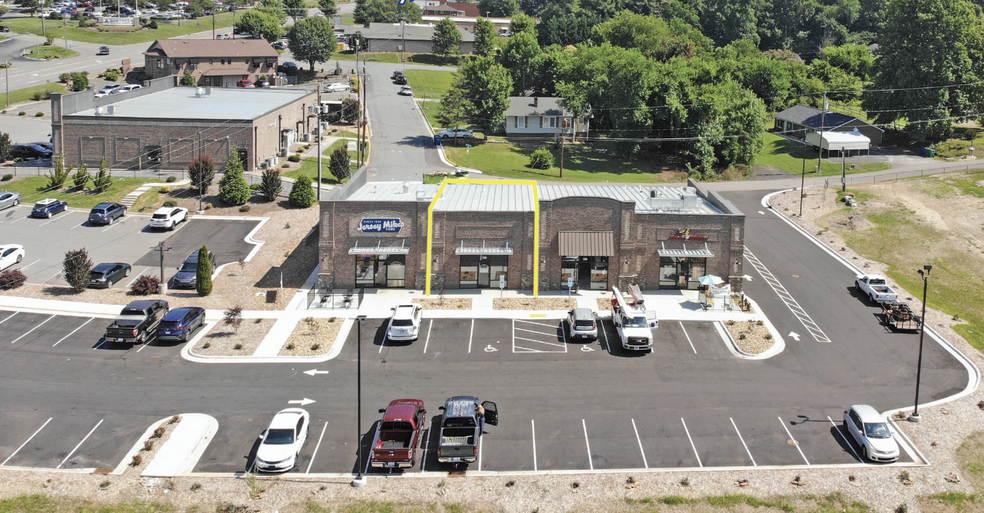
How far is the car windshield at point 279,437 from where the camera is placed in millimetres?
34469

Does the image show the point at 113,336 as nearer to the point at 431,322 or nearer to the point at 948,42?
the point at 431,322

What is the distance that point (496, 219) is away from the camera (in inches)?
2099

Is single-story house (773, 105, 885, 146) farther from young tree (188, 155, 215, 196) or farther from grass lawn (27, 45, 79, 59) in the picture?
grass lawn (27, 45, 79, 59)

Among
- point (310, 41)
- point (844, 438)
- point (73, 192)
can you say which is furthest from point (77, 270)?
point (310, 41)

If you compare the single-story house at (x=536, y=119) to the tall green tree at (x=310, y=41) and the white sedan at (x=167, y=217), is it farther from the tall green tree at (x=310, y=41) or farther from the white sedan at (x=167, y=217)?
the white sedan at (x=167, y=217)

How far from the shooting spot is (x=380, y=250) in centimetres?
5275

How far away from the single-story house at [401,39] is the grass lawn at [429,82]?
17022mm

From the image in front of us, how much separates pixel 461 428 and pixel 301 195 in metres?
40.3

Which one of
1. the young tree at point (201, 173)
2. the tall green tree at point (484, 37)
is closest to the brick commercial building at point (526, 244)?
the young tree at point (201, 173)

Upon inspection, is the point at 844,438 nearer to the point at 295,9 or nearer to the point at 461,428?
the point at 461,428

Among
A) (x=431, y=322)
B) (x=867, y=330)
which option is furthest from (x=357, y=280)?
(x=867, y=330)

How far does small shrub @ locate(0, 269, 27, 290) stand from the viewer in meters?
52.3

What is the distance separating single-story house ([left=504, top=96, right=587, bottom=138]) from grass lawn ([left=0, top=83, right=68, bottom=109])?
198ft

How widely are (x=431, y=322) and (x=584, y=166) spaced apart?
4675 cm
